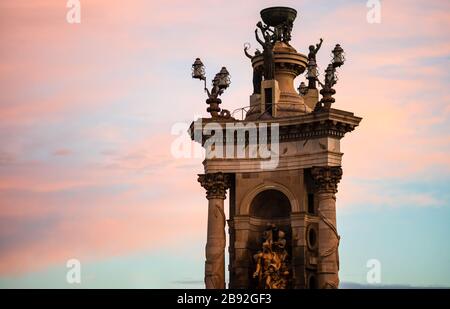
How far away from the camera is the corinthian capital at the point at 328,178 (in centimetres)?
5550

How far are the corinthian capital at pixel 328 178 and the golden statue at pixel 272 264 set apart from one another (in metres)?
2.60

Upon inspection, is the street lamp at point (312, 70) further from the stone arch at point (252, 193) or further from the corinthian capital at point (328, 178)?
the stone arch at point (252, 193)

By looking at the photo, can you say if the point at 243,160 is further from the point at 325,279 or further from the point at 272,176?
the point at 325,279

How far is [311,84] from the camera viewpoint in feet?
197

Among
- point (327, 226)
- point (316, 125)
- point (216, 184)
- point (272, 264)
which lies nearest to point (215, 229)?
point (216, 184)

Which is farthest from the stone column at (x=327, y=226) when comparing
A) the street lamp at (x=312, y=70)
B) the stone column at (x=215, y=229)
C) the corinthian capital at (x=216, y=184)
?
the street lamp at (x=312, y=70)

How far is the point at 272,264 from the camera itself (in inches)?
2202

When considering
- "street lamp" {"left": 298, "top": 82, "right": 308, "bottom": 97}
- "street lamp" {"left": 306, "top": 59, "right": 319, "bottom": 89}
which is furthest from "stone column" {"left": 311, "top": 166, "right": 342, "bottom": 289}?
"street lamp" {"left": 298, "top": 82, "right": 308, "bottom": 97}

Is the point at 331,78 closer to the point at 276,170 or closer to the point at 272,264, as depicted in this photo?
the point at 276,170
